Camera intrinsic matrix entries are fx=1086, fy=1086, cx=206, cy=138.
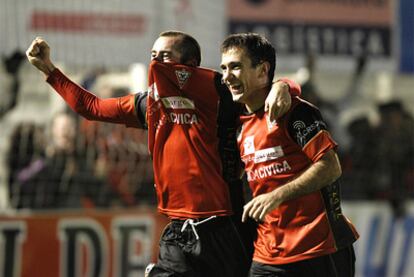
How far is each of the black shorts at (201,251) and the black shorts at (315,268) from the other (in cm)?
17

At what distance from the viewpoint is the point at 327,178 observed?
475 cm

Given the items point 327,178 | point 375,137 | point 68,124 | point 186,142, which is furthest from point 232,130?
point 375,137

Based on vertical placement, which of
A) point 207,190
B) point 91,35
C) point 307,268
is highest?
point 91,35

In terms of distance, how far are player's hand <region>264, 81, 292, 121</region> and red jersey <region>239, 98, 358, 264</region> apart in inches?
2.8

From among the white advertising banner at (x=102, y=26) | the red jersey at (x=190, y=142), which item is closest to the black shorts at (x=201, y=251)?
the red jersey at (x=190, y=142)

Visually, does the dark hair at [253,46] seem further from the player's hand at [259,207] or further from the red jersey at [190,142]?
the player's hand at [259,207]

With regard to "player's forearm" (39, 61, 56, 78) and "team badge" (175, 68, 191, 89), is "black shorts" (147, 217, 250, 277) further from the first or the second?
"player's forearm" (39, 61, 56, 78)

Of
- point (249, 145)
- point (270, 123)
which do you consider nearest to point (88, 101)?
point (249, 145)

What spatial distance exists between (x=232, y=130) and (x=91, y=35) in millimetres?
4338

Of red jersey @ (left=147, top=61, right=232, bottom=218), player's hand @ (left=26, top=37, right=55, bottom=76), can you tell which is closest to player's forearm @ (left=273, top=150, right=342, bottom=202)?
red jersey @ (left=147, top=61, right=232, bottom=218)

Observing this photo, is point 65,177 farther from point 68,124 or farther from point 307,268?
point 307,268

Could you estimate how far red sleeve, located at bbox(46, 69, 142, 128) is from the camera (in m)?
5.39

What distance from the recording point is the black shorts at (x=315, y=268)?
5059 mm

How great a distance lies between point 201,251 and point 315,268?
0.55m
